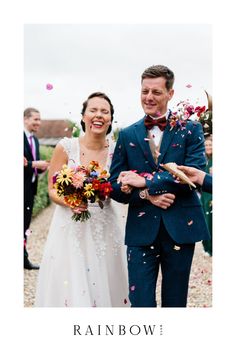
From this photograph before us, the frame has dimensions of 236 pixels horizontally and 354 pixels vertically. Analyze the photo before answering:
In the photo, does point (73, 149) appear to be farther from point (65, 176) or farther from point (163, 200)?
point (163, 200)

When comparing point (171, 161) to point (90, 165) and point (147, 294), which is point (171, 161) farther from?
point (147, 294)

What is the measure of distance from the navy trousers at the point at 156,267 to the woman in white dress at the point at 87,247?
700 millimetres

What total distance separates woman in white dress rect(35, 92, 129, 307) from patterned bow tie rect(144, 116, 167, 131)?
1.85 ft

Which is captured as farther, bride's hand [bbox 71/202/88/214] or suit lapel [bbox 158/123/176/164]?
bride's hand [bbox 71/202/88/214]

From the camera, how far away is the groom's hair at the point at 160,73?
191 inches

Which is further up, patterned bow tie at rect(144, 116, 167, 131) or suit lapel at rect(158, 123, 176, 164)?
patterned bow tie at rect(144, 116, 167, 131)

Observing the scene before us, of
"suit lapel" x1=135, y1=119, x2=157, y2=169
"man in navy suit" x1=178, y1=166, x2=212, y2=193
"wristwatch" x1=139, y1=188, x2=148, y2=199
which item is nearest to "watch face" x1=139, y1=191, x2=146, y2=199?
"wristwatch" x1=139, y1=188, x2=148, y2=199

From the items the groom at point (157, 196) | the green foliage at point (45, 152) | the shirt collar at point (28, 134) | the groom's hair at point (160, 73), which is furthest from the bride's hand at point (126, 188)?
the green foliage at point (45, 152)

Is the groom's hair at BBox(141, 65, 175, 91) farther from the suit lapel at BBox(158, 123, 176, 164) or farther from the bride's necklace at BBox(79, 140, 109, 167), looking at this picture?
the bride's necklace at BBox(79, 140, 109, 167)

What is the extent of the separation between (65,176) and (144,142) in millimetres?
777

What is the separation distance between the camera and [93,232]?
5539mm

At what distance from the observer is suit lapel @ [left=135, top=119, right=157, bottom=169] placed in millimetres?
4852

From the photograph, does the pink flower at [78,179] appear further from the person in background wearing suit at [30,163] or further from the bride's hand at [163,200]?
the person in background wearing suit at [30,163]

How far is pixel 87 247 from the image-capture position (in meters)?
5.54
